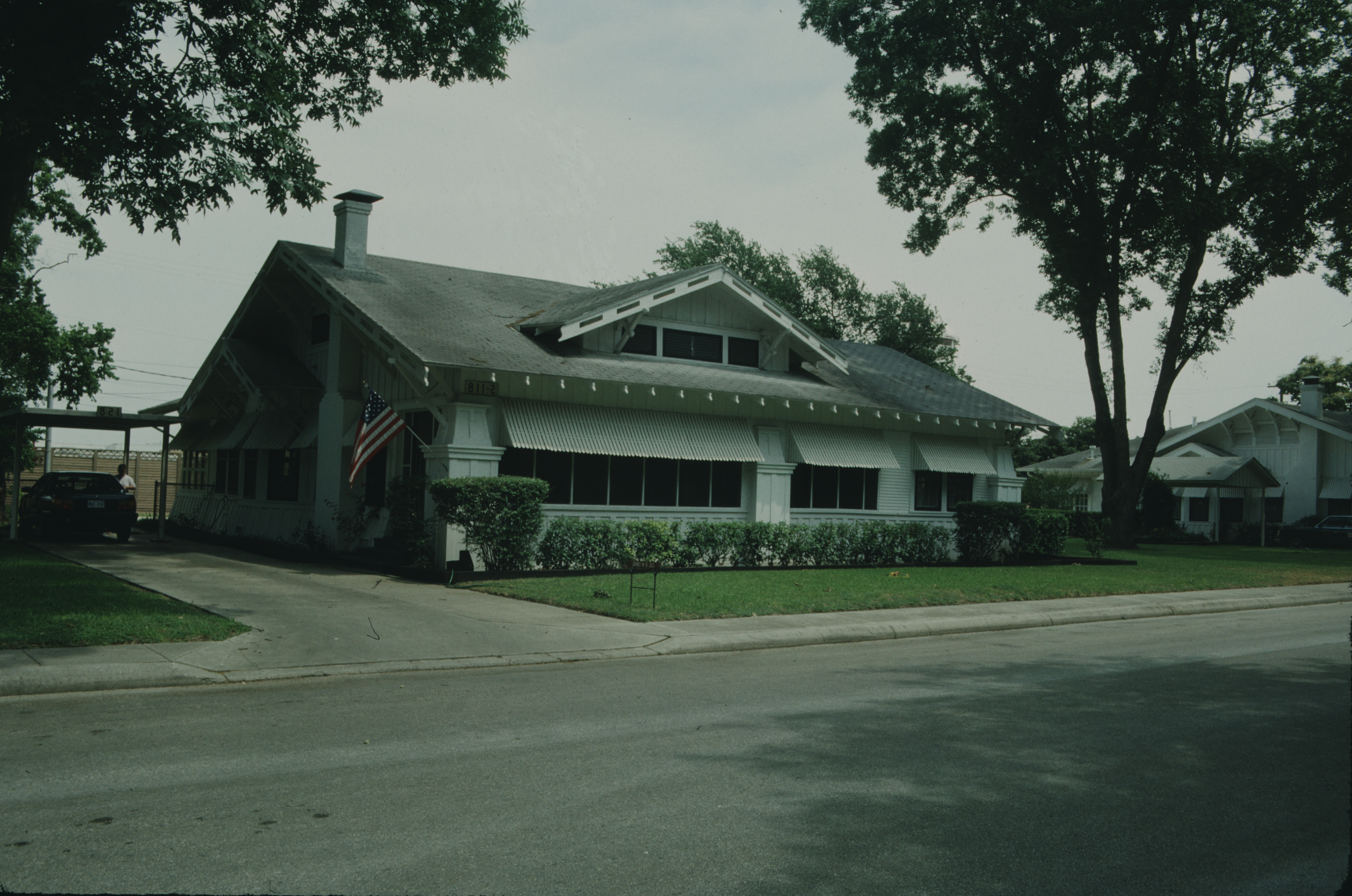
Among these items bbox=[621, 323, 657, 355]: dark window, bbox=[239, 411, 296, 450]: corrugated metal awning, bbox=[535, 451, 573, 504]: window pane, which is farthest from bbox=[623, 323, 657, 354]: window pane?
bbox=[239, 411, 296, 450]: corrugated metal awning

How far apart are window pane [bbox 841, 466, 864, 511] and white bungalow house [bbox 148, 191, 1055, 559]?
0.04 meters

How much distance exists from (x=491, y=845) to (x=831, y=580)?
44.6ft

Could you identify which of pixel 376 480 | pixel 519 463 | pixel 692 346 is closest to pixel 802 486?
pixel 692 346

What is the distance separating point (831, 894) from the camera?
386 centimetres

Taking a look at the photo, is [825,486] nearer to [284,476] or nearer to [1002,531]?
[1002,531]

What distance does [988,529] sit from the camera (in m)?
23.1

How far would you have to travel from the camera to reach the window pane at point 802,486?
2238 cm

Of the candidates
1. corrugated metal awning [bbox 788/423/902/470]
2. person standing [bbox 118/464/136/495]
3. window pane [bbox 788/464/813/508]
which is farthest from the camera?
person standing [bbox 118/464/136/495]

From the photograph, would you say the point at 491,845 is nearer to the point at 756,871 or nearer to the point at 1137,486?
the point at 756,871

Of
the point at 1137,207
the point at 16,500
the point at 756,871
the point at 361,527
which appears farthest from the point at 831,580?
the point at 1137,207

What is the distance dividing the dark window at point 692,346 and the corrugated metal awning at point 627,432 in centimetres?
200

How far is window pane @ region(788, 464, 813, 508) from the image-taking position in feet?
73.4

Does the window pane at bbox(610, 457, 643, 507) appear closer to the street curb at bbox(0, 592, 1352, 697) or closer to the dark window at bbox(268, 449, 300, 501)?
the dark window at bbox(268, 449, 300, 501)

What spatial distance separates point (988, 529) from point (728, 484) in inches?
262
